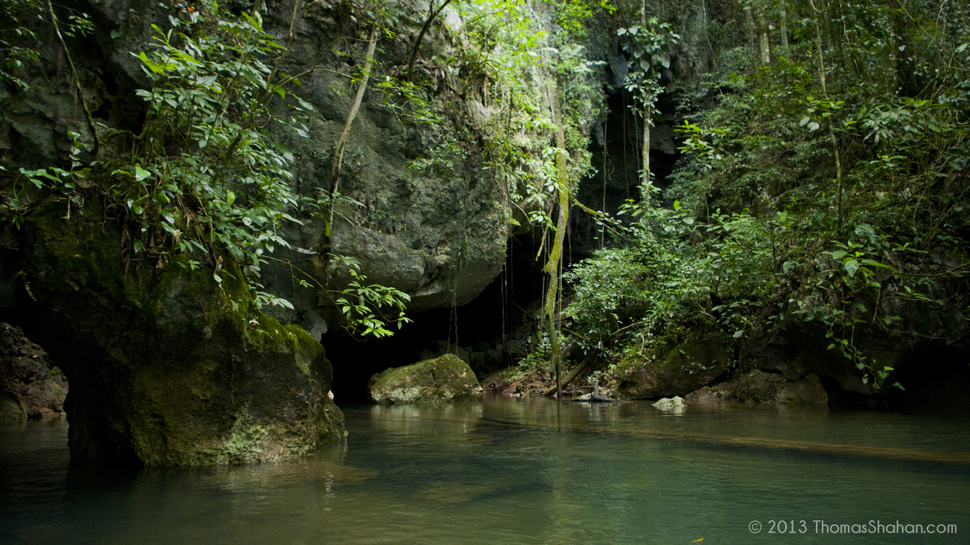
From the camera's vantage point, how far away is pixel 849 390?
8.40 m

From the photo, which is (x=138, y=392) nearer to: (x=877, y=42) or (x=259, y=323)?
(x=259, y=323)

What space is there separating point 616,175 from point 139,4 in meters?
14.2

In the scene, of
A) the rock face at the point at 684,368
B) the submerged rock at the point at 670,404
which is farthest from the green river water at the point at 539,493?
the rock face at the point at 684,368

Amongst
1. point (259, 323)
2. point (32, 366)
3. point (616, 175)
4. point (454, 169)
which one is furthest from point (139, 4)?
point (616, 175)

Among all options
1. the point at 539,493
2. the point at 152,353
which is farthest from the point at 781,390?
the point at 152,353

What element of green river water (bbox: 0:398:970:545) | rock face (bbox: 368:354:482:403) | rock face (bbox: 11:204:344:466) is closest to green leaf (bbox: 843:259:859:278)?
green river water (bbox: 0:398:970:545)

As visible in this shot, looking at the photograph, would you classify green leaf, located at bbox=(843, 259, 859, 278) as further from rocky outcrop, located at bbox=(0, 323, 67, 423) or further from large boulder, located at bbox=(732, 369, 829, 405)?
rocky outcrop, located at bbox=(0, 323, 67, 423)

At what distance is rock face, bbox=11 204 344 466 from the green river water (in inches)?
10.6

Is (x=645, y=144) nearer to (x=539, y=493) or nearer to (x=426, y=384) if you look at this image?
(x=426, y=384)

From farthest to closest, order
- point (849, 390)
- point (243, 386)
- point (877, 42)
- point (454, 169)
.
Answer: point (454, 169) → point (849, 390) → point (877, 42) → point (243, 386)

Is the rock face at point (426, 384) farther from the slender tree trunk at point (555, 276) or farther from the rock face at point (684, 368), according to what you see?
the rock face at point (684, 368)

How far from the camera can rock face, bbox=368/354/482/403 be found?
39.6 ft

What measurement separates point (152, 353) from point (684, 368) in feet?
27.5

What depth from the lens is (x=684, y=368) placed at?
392 inches
